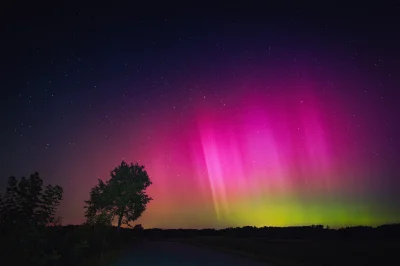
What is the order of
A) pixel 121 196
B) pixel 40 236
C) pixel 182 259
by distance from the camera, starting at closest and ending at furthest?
pixel 40 236
pixel 182 259
pixel 121 196

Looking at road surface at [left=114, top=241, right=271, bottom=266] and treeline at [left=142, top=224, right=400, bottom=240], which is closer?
road surface at [left=114, top=241, right=271, bottom=266]

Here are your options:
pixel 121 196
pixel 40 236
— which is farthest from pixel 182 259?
pixel 121 196

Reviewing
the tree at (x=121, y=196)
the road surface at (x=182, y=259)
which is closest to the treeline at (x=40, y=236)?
the road surface at (x=182, y=259)

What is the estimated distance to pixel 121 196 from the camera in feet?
193

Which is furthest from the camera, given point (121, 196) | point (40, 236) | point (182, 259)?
point (121, 196)

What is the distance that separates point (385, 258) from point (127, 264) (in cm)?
1562

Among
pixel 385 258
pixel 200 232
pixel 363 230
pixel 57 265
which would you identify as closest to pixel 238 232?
pixel 363 230

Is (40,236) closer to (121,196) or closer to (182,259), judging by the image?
(182,259)

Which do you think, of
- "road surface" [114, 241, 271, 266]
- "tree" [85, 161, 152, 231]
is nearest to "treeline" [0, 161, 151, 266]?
"road surface" [114, 241, 271, 266]

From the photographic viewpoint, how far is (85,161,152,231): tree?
192 feet

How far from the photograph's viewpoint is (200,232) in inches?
5300

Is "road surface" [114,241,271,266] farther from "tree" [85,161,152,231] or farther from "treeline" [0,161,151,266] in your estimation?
"tree" [85,161,152,231]

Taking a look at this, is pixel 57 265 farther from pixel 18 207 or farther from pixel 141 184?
pixel 141 184

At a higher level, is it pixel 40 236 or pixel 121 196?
pixel 121 196
